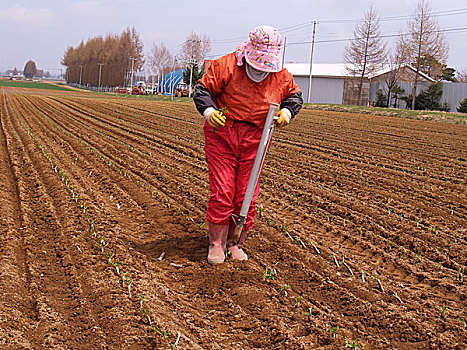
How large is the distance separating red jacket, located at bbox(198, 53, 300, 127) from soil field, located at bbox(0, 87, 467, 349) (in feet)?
4.37

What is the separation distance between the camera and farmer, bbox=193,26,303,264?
13.5ft

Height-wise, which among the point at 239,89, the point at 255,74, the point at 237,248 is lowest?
the point at 237,248

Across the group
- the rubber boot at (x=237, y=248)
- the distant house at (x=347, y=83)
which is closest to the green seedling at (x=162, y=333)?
the rubber boot at (x=237, y=248)

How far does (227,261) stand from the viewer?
4465 mm

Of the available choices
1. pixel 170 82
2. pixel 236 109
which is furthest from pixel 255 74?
pixel 170 82

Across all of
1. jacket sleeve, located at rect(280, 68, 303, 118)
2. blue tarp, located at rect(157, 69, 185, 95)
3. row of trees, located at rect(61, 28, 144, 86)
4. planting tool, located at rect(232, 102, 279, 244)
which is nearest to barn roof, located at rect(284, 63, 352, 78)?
blue tarp, located at rect(157, 69, 185, 95)

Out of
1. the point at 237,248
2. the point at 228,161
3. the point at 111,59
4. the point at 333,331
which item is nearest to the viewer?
the point at 333,331

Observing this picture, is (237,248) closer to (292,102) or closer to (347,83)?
(292,102)

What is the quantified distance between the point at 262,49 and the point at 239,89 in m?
0.38

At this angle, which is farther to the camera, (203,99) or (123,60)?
(123,60)

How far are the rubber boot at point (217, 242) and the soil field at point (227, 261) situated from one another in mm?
101

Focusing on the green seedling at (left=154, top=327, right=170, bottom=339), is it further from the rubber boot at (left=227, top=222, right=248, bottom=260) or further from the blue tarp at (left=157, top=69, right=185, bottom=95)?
the blue tarp at (left=157, top=69, right=185, bottom=95)

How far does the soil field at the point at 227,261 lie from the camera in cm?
322

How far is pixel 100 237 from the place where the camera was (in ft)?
16.0
